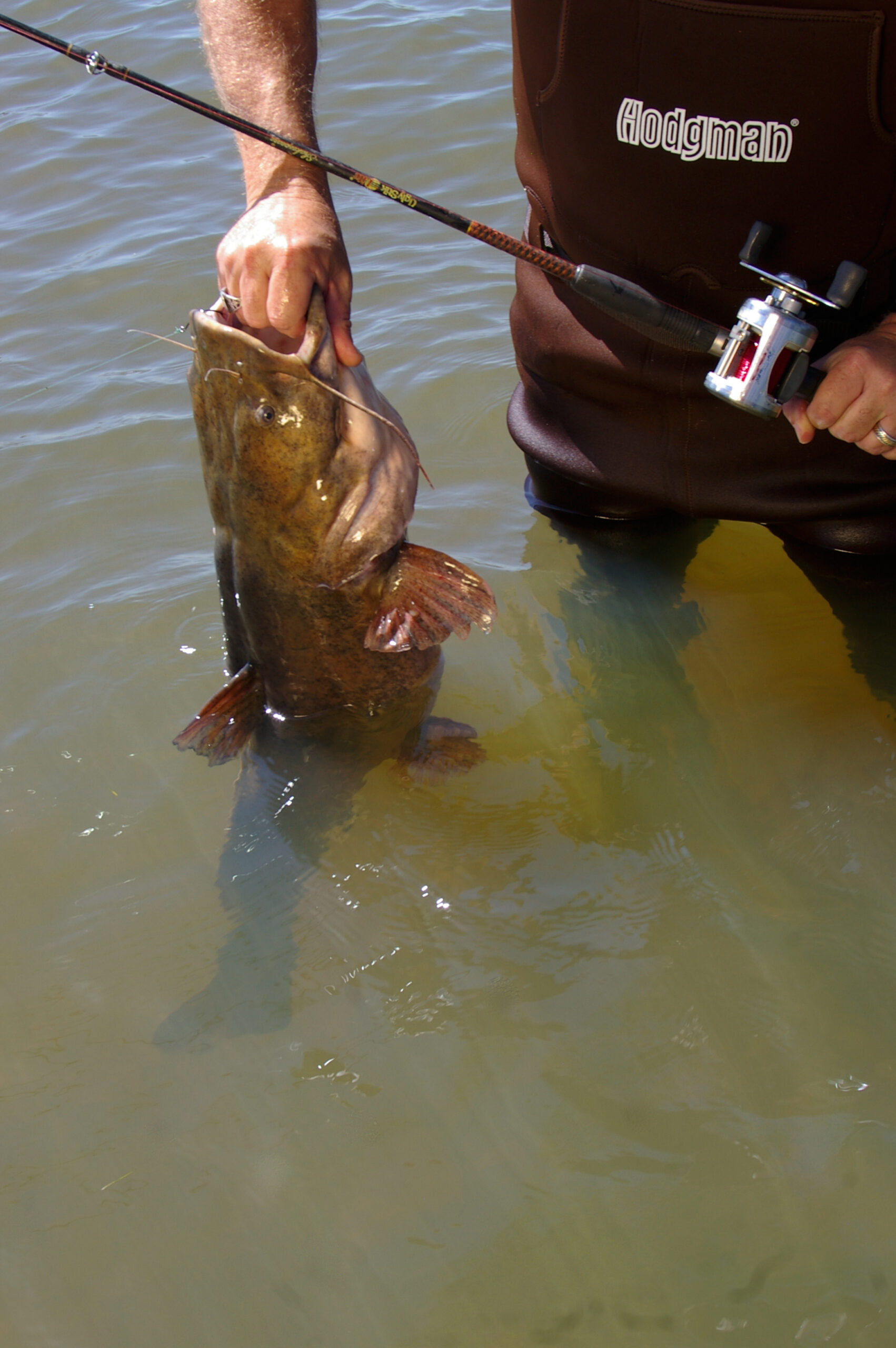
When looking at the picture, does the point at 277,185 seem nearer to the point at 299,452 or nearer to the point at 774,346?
the point at 299,452

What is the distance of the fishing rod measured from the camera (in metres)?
2.12

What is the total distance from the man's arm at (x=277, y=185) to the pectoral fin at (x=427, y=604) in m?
0.47

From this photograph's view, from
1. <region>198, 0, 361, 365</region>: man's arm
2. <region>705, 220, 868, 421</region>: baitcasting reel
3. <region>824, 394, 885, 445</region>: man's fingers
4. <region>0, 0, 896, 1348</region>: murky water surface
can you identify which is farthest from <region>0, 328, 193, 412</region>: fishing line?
<region>824, 394, 885, 445</region>: man's fingers

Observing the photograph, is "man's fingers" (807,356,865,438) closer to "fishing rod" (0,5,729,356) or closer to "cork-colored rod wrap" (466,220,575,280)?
"fishing rod" (0,5,729,356)

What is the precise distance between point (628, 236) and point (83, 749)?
1984mm

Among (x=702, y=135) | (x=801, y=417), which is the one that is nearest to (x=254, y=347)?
(x=702, y=135)

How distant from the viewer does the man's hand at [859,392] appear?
2051 mm

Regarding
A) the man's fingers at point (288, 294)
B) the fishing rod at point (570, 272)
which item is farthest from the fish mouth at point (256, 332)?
the fishing rod at point (570, 272)

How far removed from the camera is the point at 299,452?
2.31 metres

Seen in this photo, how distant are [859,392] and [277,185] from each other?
4.00 ft

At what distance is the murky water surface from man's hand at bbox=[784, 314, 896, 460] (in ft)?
3.06

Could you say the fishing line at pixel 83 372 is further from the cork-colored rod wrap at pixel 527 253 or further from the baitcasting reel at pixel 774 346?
the baitcasting reel at pixel 774 346

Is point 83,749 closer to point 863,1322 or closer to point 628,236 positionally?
point 628,236

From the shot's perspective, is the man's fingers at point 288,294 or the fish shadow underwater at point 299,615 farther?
the fish shadow underwater at point 299,615
